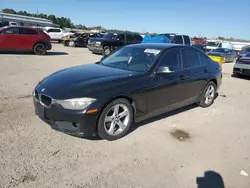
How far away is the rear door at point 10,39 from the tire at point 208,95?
1183 centimetres

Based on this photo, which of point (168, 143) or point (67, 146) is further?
point (168, 143)

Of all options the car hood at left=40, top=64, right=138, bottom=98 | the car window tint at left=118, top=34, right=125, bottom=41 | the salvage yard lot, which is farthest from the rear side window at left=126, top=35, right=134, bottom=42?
the car hood at left=40, top=64, right=138, bottom=98

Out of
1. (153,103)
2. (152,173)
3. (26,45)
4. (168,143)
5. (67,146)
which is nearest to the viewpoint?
(152,173)

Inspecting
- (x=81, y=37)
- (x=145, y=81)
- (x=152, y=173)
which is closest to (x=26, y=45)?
(x=81, y=37)

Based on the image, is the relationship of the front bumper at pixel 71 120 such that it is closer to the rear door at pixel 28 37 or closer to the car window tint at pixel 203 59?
the car window tint at pixel 203 59

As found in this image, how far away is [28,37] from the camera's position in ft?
43.3

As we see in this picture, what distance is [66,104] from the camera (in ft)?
10.2

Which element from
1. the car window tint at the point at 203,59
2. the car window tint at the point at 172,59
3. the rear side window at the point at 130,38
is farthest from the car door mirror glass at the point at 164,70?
the rear side window at the point at 130,38

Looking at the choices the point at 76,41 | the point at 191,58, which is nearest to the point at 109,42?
the point at 76,41

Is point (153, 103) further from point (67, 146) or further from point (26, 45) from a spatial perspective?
point (26, 45)

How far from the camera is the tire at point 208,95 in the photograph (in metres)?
5.37

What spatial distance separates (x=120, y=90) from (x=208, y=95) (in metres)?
3.13

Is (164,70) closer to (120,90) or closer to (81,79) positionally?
(120,90)

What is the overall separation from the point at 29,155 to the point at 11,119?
1.41m
